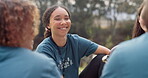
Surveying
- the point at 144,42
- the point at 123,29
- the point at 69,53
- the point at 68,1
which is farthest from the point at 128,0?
the point at 144,42

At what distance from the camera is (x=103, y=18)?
58.5 feet

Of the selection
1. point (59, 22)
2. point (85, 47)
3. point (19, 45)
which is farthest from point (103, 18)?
point (19, 45)

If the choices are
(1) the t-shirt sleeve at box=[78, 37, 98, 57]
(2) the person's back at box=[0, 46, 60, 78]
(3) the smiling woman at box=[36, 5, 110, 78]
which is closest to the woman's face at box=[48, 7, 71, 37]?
(3) the smiling woman at box=[36, 5, 110, 78]

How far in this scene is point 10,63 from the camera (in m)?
1.40

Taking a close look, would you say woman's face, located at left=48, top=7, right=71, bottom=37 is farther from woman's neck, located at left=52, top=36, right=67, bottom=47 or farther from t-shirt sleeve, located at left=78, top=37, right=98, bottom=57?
t-shirt sleeve, located at left=78, top=37, right=98, bottom=57

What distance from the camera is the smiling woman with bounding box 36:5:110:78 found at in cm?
272

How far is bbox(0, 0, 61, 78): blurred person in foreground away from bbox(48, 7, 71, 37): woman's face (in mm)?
1233

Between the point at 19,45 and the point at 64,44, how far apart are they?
1.36 meters

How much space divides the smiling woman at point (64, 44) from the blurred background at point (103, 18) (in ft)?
43.8

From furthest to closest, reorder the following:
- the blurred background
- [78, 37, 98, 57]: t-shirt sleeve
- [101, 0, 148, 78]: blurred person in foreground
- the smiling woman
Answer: the blurred background, [78, 37, 98, 57]: t-shirt sleeve, the smiling woman, [101, 0, 148, 78]: blurred person in foreground

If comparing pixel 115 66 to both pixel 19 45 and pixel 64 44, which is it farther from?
pixel 64 44

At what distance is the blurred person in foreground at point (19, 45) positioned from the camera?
140 cm

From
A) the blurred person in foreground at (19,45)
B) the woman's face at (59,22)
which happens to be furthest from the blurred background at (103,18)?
the blurred person in foreground at (19,45)

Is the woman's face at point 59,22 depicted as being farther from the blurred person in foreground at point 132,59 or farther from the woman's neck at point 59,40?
the blurred person in foreground at point 132,59
